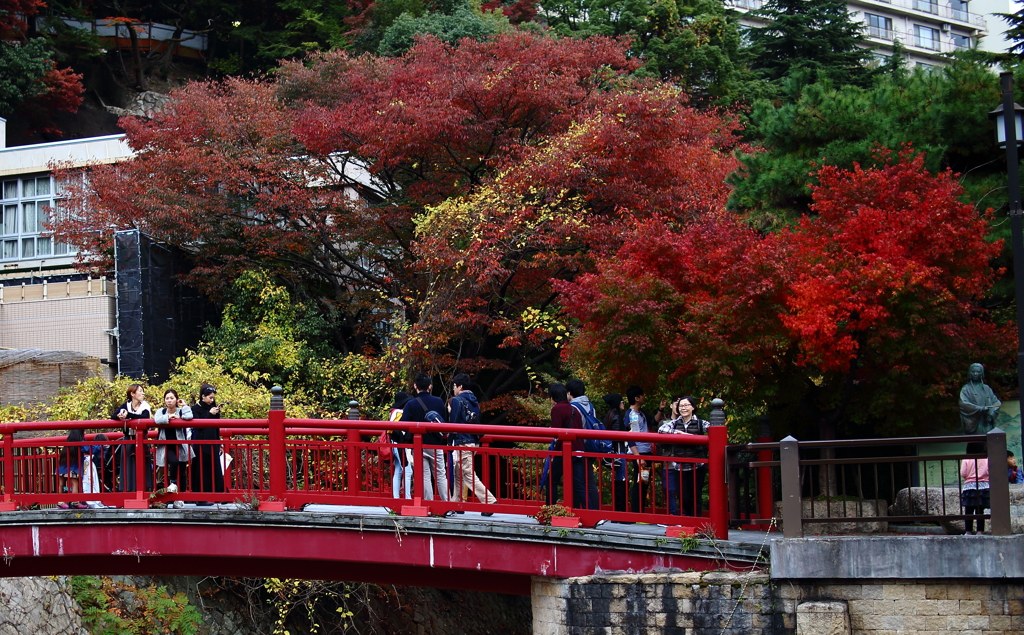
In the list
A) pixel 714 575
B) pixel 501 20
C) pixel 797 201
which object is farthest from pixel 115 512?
pixel 501 20

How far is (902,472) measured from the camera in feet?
48.4

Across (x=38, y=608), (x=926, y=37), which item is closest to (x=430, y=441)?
(x=38, y=608)

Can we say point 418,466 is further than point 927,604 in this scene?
Yes

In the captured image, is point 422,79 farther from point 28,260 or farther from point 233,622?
point 28,260

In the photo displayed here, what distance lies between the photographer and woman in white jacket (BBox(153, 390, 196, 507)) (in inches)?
439

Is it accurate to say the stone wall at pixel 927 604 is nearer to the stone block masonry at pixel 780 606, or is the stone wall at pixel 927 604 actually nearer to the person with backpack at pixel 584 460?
the stone block masonry at pixel 780 606

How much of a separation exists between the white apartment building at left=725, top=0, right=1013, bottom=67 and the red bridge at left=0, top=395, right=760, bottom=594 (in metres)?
50.0

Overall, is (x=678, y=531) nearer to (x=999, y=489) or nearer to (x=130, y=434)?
(x=999, y=489)

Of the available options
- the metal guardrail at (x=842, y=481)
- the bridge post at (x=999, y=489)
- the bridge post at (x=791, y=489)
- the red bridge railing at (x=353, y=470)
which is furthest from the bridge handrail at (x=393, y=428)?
the bridge post at (x=999, y=489)

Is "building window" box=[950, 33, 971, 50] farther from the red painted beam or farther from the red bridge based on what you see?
the red painted beam

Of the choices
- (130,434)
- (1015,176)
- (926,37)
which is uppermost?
(926,37)

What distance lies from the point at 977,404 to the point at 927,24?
2326 inches

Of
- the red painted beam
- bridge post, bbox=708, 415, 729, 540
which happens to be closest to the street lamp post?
bridge post, bbox=708, 415, 729, 540

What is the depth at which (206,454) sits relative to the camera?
11.6m
